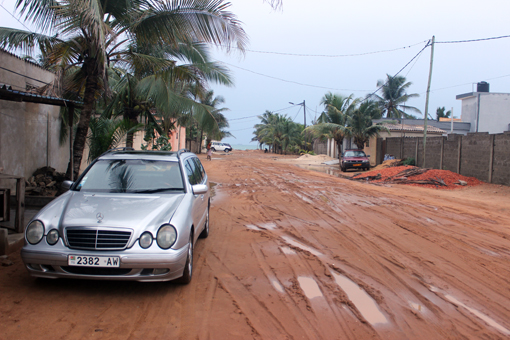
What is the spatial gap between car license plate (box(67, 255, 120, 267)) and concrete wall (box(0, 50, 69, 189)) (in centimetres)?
674

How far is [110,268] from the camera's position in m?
3.79

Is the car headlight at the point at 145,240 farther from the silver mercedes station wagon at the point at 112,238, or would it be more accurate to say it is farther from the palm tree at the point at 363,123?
the palm tree at the point at 363,123

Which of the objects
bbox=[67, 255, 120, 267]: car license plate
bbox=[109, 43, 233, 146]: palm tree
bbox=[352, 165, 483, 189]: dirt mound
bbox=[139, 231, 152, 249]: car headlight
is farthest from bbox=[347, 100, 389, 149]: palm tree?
bbox=[67, 255, 120, 267]: car license plate

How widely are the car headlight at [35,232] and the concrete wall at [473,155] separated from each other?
15.9 m

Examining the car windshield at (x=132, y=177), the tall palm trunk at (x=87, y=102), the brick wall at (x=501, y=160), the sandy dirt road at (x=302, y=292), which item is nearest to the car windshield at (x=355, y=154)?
the brick wall at (x=501, y=160)

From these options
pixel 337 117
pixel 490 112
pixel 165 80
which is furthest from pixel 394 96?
pixel 165 80

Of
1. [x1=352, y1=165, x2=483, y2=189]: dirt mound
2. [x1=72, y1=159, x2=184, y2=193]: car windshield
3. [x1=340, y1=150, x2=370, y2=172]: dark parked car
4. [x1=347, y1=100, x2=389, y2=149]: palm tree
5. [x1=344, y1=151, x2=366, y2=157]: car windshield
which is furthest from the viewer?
[x1=347, y1=100, x2=389, y2=149]: palm tree

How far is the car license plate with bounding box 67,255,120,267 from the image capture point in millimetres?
3770

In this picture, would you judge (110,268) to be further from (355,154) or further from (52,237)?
(355,154)

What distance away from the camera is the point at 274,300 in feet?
13.0

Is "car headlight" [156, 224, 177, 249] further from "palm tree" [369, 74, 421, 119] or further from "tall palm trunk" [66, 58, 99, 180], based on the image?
"palm tree" [369, 74, 421, 119]

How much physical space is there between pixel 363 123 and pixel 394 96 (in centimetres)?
2279

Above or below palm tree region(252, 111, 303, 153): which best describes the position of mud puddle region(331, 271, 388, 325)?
below

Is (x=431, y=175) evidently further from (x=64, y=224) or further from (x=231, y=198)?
(x=64, y=224)
